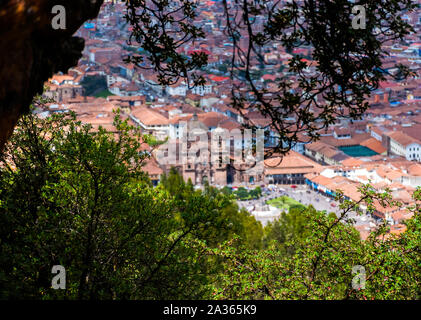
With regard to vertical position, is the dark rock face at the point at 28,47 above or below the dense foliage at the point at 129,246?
above

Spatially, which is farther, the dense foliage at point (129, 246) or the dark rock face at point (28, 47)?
the dense foliage at point (129, 246)

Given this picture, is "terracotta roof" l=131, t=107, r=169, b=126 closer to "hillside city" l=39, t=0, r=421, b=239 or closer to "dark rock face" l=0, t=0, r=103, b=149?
"hillside city" l=39, t=0, r=421, b=239

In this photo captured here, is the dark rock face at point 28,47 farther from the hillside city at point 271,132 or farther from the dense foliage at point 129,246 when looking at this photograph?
the hillside city at point 271,132

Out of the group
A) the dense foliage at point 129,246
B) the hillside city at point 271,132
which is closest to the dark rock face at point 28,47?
the dense foliage at point 129,246

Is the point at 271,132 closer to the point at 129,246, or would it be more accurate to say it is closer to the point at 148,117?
the point at 148,117

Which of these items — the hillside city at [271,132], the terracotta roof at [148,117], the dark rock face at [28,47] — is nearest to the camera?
the dark rock face at [28,47]

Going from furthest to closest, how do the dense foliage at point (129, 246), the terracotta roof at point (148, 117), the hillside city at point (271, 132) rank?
the terracotta roof at point (148, 117) < the hillside city at point (271, 132) < the dense foliage at point (129, 246)

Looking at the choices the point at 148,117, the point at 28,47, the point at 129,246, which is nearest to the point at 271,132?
the point at 148,117
